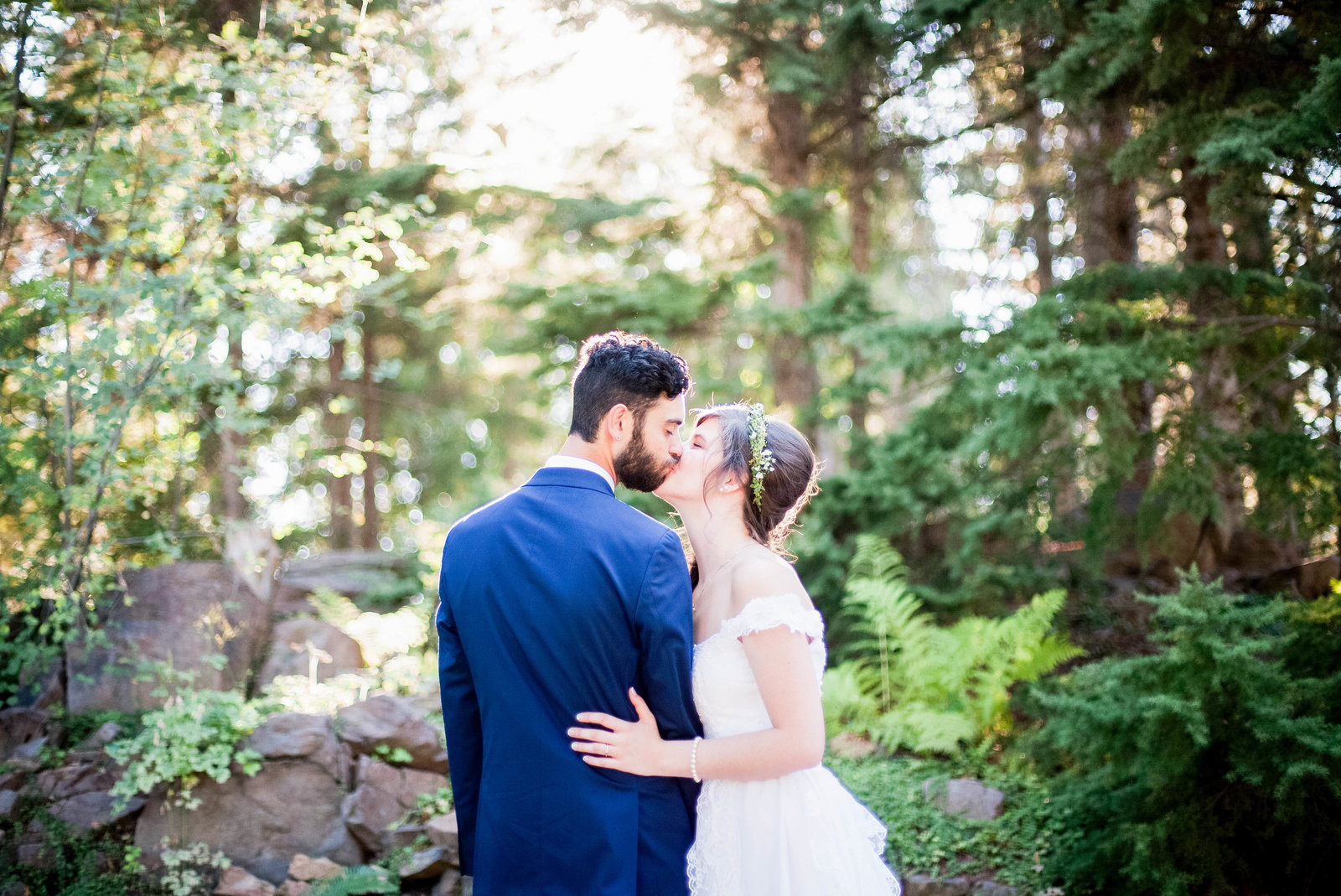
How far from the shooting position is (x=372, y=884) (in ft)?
14.6

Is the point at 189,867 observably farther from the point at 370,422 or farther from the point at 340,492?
the point at 340,492

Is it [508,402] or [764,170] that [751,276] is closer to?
[764,170]

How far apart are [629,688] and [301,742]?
3.59 m

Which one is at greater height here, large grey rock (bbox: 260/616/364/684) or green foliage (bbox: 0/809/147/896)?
large grey rock (bbox: 260/616/364/684)

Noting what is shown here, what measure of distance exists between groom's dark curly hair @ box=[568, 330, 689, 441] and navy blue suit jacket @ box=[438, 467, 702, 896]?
0.23 meters

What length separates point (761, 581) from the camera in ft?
8.52

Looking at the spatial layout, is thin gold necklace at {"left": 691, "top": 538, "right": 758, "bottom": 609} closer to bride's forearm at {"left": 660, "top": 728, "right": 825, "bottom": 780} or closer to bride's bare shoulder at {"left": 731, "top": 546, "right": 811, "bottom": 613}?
bride's bare shoulder at {"left": 731, "top": 546, "right": 811, "bottom": 613}

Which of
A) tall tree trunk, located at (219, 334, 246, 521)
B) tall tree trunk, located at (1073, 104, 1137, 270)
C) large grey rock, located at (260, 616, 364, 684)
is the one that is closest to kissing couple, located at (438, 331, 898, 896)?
large grey rock, located at (260, 616, 364, 684)

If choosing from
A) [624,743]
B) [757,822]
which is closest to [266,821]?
[757,822]

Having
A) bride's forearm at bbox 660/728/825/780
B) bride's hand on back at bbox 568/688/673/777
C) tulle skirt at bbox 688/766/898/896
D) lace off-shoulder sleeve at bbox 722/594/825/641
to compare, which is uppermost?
lace off-shoulder sleeve at bbox 722/594/825/641

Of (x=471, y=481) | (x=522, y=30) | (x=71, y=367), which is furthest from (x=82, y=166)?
(x=471, y=481)

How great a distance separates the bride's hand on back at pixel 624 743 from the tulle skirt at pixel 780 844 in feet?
1.46

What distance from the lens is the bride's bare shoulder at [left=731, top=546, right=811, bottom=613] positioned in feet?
8.49

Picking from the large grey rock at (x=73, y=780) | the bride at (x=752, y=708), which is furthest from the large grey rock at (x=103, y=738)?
the bride at (x=752, y=708)
